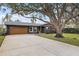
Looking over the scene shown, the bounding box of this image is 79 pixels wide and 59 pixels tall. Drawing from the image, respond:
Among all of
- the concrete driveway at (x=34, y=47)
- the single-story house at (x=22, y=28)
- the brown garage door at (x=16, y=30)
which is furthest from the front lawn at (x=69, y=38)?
the brown garage door at (x=16, y=30)

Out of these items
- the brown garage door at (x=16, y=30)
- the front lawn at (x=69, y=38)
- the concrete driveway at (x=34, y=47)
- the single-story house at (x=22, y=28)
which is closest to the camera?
the concrete driveway at (x=34, y=47)

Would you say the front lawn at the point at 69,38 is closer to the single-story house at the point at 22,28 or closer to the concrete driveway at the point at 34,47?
the concrete driveway at the point at 34,47

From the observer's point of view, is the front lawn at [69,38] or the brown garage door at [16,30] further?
the brown garage door at [16,30]

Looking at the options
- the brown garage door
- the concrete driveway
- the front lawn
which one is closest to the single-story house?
the brown garage door

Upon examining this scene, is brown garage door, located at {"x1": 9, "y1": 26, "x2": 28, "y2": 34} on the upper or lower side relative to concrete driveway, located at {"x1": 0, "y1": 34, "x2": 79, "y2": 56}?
upper

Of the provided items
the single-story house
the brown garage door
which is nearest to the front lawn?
the single-story house

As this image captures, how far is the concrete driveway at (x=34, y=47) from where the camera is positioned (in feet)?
13.7

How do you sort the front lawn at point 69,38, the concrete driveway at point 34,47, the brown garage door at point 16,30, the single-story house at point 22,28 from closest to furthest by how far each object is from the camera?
1. the concrete driveway at point 34,47
2. the front lawn at point 69,38
3. the single-story house at point 22,28
4. the brown garage door at point 16,30

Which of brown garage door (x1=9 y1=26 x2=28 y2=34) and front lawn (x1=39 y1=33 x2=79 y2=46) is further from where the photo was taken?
brown garage door (x1=9 y1=26 x2=28 y2=34)

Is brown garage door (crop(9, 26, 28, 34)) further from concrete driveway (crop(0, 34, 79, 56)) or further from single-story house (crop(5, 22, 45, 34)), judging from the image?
concrete driveway (crop(0, 34, 79, 56))

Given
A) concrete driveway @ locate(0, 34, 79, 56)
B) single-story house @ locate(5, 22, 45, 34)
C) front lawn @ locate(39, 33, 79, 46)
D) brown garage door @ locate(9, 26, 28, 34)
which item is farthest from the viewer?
brown garage door @ locate(9, 26, 28, 34)

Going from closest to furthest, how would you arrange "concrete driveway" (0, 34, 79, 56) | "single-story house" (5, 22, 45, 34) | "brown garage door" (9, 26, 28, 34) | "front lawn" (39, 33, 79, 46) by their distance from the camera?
"concrete driveway" (0, 34, 79, 56), "front lawn" (39, 33, 79, 46), "single-story house" (5, 22, 45, 34), "brown garage door" (9, 26, 28, 34)

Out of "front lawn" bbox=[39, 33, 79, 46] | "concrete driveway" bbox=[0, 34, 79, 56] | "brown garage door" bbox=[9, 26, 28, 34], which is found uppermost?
"brown garage door" bbox=[9, 26, 28, 34]

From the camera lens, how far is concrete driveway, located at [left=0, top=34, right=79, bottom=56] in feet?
13.7
